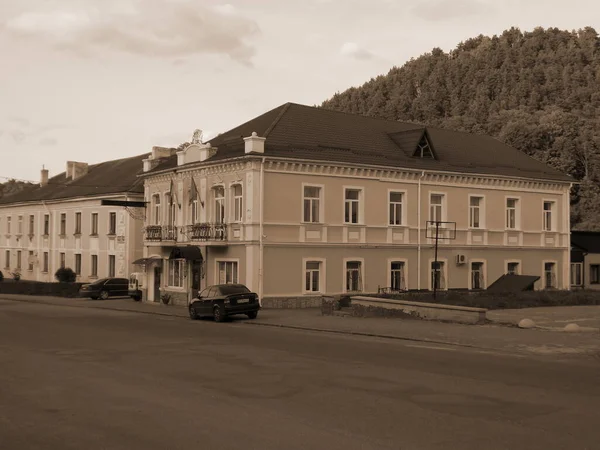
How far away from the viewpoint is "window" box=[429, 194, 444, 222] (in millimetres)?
40844

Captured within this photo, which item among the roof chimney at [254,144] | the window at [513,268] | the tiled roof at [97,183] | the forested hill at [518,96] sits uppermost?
the forested hill at [518,96]

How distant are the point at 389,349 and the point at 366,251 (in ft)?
62.7

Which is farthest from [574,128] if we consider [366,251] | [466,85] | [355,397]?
[355,397]

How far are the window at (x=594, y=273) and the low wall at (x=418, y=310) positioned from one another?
2618 centimetres

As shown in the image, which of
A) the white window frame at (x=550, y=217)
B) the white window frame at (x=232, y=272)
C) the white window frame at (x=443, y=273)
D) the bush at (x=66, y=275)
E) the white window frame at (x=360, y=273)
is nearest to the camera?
the white window frame at (x=232, y=272)

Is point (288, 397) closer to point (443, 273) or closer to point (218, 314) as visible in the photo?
point (218, 314)

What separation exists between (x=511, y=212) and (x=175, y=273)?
2024 cm

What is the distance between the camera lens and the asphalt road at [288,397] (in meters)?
9.31

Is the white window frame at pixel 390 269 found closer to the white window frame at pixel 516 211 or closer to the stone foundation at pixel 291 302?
the stone foundation at pixel 291 302

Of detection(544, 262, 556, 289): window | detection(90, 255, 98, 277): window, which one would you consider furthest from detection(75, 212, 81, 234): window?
detection(544, 262, 556, 289): window

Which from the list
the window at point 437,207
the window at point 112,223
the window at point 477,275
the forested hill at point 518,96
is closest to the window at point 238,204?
the window at point 437,207

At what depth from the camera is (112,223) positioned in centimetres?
5400

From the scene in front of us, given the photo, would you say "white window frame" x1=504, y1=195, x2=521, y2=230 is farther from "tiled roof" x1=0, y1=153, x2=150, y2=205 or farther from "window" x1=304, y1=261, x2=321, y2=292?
"tiled roof" x1=0, y1=153, x2=150, y2=205

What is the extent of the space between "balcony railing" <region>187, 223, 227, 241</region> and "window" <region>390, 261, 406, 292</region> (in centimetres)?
933
